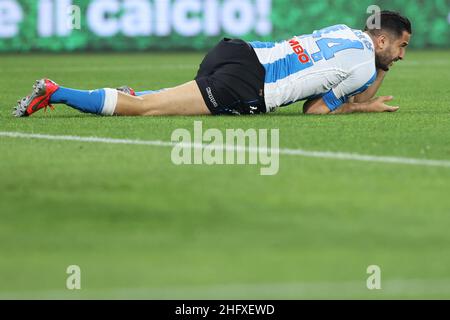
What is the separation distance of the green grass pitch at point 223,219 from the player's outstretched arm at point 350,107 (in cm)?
105

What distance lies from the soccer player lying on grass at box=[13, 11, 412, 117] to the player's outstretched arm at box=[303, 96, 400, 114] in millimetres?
44

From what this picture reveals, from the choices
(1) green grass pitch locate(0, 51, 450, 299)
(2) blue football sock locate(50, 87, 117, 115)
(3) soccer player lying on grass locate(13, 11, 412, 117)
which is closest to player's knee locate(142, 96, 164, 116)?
(3) soccer player lying on grass locate(13, 11, 412, 117)

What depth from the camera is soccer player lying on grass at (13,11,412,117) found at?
1045cm

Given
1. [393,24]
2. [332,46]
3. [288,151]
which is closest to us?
[288,151]

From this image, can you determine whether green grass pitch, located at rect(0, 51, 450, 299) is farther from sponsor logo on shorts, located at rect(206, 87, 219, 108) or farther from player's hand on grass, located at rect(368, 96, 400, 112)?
player's hand on grass, located at rect(368, 96, 400, 112)

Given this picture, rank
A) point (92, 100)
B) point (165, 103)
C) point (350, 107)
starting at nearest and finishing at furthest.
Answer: point (92, 100) < point (165, 103) < point (350, 107)

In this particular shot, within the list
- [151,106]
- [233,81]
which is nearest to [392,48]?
[233,81]

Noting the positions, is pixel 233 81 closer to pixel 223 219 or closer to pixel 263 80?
pixel 263 80

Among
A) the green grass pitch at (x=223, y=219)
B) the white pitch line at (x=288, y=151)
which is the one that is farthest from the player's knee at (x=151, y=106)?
the white pitch line at (x=288, y=151)

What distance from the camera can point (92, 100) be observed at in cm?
1042

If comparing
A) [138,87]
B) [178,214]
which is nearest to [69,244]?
[178,214]

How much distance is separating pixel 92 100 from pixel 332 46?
1.98 m

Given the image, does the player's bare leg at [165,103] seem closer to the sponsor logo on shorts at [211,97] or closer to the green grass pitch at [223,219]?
the sponsor logo on shorts at [211,97]

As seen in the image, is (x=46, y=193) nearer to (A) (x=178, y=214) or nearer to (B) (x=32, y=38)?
(A) (x=178, y=214)
